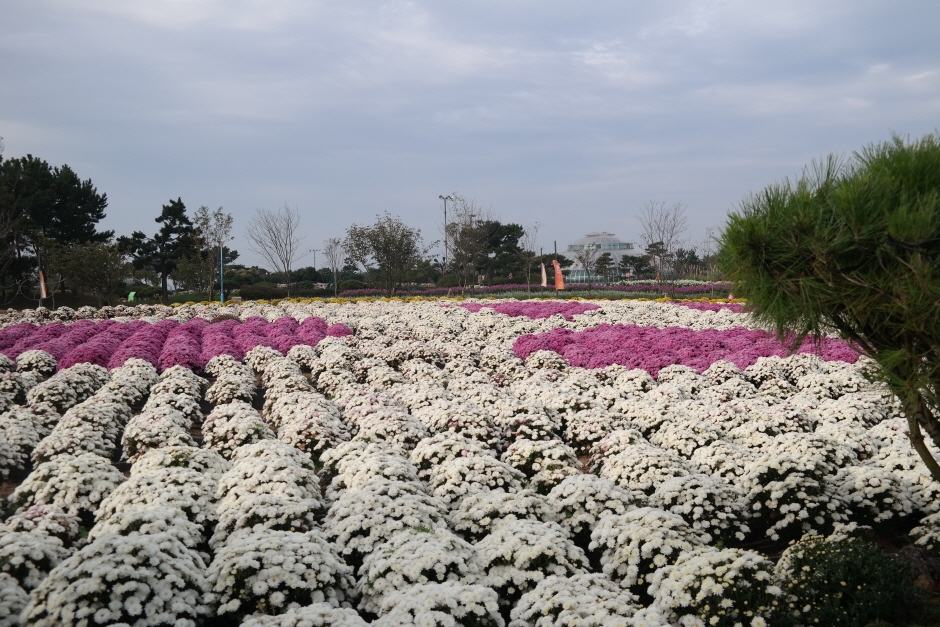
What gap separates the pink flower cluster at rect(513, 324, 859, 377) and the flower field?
259 millimetres

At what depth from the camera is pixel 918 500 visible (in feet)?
22.1

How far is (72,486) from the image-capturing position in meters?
6.78

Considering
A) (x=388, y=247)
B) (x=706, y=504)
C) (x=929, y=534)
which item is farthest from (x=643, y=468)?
(x=388, y=247)

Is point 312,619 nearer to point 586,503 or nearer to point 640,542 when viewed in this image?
point 640,542

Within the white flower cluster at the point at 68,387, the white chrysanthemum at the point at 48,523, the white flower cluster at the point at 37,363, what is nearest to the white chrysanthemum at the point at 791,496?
the white chrysanthemum at the point at 48,523

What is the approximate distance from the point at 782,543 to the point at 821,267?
3.60 m

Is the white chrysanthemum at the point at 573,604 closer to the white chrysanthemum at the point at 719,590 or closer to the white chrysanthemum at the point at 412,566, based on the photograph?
the white chrysanthemum at the point at 719,590

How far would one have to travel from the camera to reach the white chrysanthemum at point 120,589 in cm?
424

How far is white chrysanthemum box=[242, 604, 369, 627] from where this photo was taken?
4.20 m

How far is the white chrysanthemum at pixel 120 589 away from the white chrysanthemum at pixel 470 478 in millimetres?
2735

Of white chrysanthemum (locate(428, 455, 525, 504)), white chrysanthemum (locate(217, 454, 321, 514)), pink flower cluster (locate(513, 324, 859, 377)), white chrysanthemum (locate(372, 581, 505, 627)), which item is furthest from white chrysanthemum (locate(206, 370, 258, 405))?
white chrysanthemum (locate(372, 581, 505, 627))

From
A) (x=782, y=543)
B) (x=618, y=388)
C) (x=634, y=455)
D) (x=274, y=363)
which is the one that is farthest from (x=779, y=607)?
(x=274, y=363)

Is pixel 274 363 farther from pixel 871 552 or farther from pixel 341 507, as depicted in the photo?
pixel 871 552

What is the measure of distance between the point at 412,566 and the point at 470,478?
7.20ft
